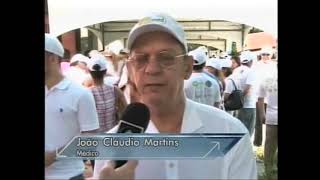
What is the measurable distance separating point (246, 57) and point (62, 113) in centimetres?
119

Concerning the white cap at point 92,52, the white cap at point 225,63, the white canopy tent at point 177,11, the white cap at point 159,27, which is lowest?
the white cap at point 225,63

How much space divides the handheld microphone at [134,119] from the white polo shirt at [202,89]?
0.95 ft

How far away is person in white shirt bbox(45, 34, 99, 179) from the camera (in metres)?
3.38

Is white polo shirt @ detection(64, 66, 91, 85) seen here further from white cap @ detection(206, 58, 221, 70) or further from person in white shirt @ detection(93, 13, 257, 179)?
white cap @ detection(206, 58, 221, 70)

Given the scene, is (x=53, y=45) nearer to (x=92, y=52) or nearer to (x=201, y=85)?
(x=92, y=52)

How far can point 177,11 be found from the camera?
10.9ft

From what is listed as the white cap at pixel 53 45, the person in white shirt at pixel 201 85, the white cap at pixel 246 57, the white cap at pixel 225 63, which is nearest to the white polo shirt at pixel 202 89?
the person in white shirt at pixel 201 85

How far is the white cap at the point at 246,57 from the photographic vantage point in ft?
10.9

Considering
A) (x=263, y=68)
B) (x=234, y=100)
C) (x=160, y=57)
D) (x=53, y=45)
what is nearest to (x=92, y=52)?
(x=53, y=45)

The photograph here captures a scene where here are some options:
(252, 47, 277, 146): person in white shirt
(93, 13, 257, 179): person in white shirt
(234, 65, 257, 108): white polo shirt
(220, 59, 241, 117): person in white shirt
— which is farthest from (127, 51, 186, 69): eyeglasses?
(252, 47, 277, 146): person in white shirt

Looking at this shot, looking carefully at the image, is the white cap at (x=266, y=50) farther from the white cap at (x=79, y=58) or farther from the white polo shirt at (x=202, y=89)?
the white cap at (x=79, y=58)
